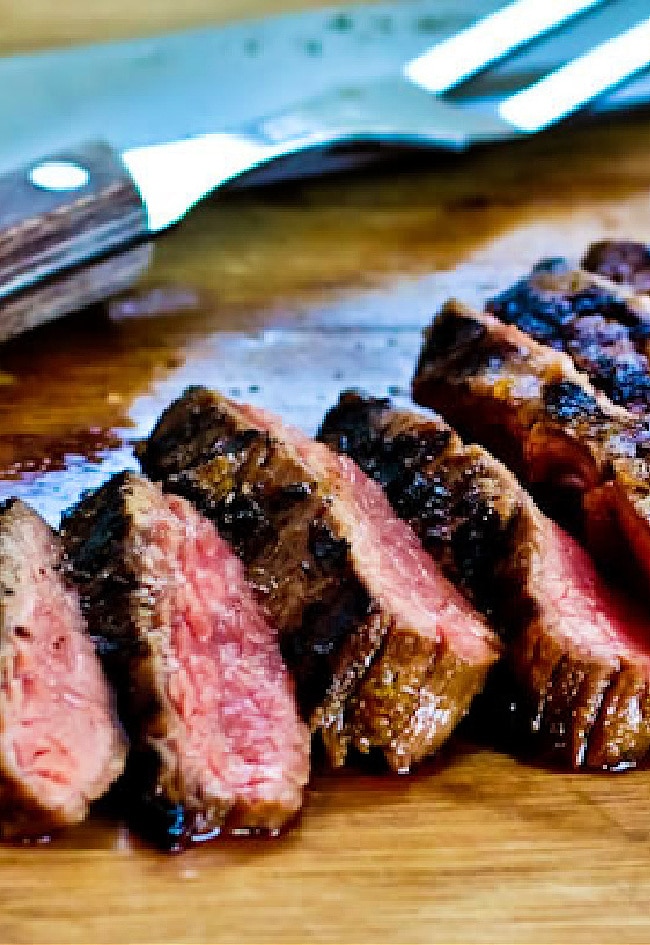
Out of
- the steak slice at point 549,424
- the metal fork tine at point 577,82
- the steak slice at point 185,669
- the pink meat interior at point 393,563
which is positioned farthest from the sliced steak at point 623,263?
the steak slice at point 185,669

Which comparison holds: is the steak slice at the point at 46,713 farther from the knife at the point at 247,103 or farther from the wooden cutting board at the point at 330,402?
the knife at the point at 247,103

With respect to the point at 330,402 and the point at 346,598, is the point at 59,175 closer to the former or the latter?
the point at 330,402

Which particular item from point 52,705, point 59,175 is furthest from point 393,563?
point 59,175

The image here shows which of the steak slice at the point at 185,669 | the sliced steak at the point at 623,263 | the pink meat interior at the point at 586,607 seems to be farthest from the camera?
the sliced steak at the point at 623,263

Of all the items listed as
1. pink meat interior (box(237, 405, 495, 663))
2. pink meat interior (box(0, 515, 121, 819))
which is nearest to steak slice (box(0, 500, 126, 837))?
pink meat interior (box(0, 515, 121, 819))

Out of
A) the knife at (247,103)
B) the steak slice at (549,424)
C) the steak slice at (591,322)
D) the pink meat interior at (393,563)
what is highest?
the knife at (247,103)
